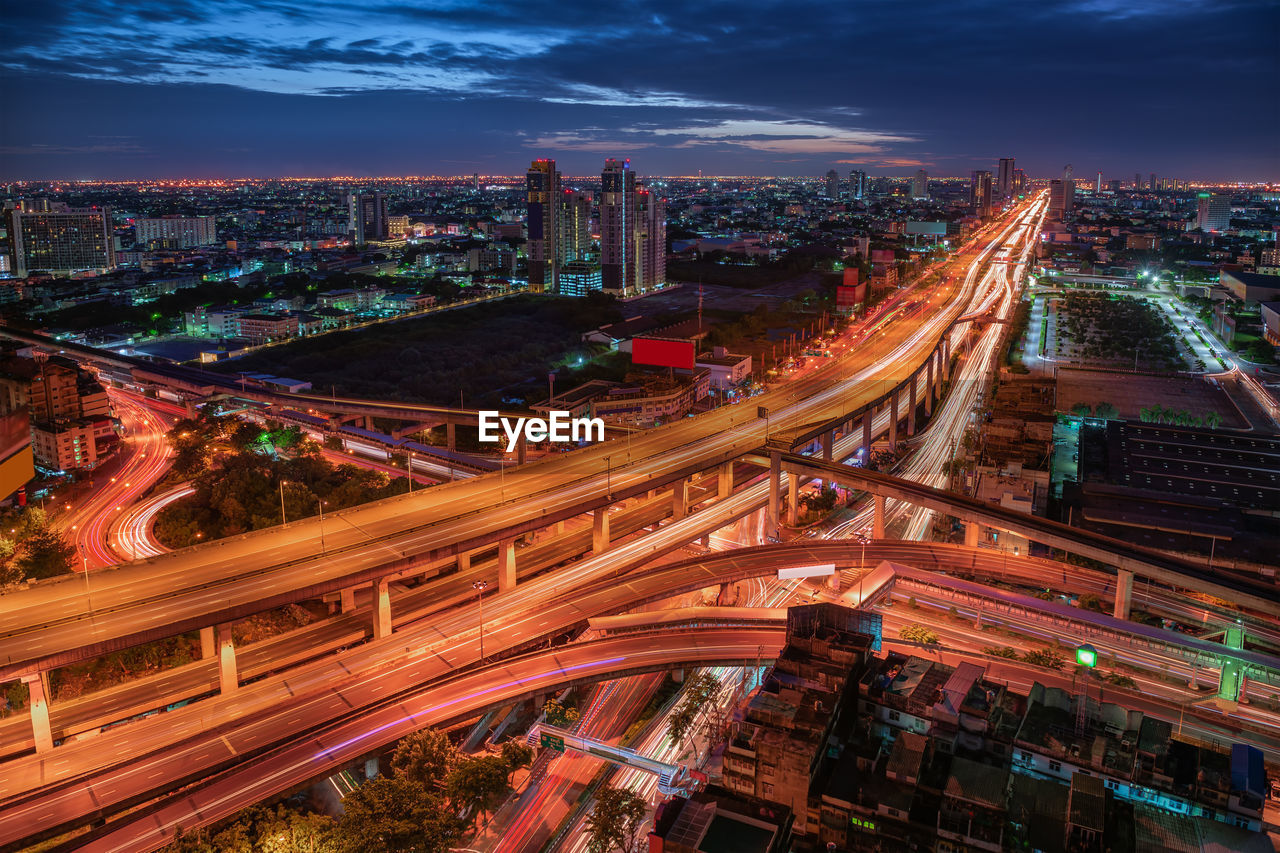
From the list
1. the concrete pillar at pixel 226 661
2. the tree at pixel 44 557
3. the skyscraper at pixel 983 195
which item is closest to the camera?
the concrete pillar at pixel 226 661

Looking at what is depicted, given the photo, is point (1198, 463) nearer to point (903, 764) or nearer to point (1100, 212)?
point (903, 764)

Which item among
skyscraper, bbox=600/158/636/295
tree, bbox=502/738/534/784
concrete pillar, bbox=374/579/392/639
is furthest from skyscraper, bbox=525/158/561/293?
tree, bbox=502/738/534/784

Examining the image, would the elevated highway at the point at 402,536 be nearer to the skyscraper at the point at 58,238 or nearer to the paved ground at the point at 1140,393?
the paved ground at the point at 1140,393

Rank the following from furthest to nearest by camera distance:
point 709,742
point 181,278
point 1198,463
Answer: point 181,278, point 1198,463, point 709,742

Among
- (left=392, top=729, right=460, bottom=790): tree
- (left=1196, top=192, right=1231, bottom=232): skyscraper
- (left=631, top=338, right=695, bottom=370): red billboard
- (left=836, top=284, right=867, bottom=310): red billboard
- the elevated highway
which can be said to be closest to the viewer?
(left=392, top=729, right=460, bottom=790): tree

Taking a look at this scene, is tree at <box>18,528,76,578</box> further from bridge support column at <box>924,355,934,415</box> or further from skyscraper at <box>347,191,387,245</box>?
skyscraper at <box>347,191,387,245</box>

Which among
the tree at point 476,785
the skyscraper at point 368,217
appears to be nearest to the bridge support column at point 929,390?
the tree at point 476,785

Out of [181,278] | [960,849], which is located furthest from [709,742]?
[181,278]
